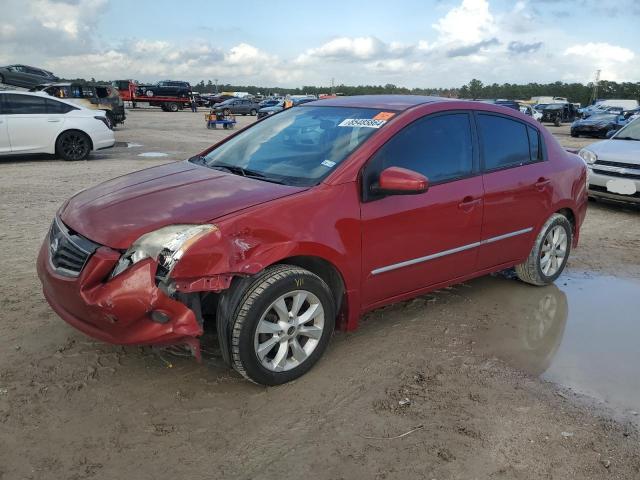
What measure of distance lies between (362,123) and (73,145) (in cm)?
1042

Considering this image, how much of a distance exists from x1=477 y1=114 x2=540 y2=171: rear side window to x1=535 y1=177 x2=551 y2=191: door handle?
19cm

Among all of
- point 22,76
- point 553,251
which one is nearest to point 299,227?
point 553,251

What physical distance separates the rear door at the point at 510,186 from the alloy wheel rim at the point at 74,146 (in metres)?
10.5

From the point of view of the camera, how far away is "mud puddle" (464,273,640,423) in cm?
343

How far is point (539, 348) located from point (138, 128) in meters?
22.2

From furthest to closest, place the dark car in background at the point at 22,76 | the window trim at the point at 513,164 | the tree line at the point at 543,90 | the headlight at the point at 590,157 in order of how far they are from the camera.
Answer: the tree line at the point at 543,90
the dark car in background at the point at 22,76
the headlight at the point at 590,157
the window trim at the point at 513,164

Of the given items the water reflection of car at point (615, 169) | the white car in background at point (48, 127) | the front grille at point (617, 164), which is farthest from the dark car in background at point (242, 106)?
the front grille at point (617, 164)

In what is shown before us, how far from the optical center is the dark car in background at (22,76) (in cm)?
2909

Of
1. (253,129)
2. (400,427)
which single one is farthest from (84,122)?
(400,427)

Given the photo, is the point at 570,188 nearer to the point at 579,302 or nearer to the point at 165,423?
the point at 579,302

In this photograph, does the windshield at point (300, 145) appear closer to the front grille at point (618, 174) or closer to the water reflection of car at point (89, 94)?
the front grille at point (618, 174)

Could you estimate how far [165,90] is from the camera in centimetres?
4044

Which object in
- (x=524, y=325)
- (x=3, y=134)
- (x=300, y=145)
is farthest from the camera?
(x=3, y=134)

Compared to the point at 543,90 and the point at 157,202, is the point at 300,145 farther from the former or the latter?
the point at 543,90
